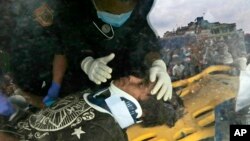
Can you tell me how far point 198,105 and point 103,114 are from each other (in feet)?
0.90

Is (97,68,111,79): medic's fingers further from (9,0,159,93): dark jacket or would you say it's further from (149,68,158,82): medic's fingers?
(149,68,158,82): medic's fingers

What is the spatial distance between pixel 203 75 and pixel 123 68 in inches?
9.0

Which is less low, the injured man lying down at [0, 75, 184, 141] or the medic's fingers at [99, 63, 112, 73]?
the medic's fingers at [99, 63, 112, 73]

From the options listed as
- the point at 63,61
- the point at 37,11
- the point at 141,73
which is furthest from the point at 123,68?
the point at 37,11

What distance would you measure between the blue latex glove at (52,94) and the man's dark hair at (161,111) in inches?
9.4

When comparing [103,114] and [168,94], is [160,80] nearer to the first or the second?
[168,94]

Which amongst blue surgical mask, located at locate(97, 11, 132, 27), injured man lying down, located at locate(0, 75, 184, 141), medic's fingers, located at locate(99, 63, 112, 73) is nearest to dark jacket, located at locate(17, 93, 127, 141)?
injured man lying down, located at locate(0, 75, 184, 141)

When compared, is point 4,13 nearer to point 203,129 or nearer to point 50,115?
point 50,115

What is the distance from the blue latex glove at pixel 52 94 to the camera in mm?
1427

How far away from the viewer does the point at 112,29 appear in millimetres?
1403

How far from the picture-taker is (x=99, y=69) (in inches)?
54.8

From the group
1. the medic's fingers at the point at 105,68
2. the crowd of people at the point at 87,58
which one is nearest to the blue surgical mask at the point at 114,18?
the crowd of people at the point at 87,58

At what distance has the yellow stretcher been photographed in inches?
55.9

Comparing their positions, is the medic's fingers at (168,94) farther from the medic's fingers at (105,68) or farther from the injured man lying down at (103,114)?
the medic's fingers at (105,68)
